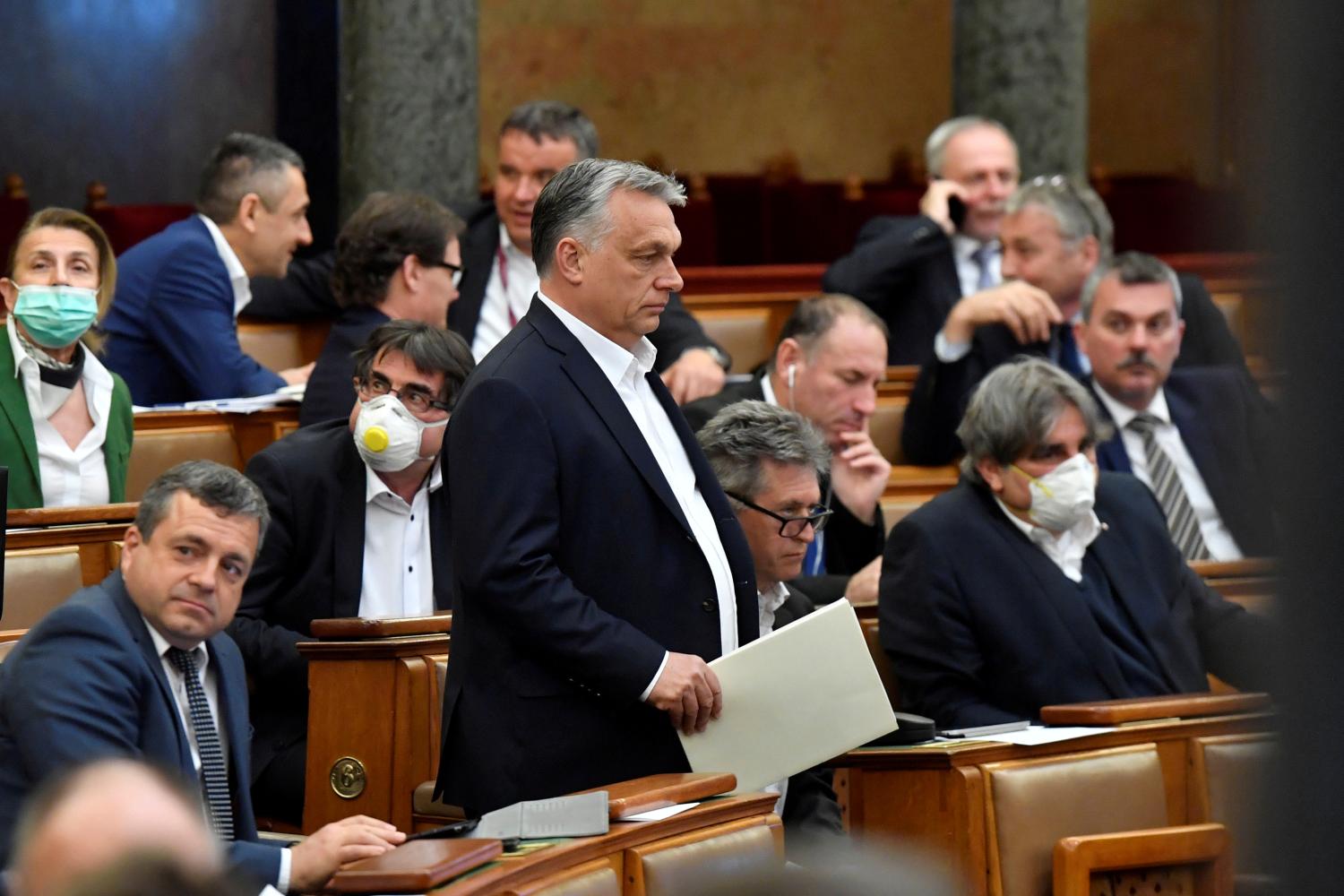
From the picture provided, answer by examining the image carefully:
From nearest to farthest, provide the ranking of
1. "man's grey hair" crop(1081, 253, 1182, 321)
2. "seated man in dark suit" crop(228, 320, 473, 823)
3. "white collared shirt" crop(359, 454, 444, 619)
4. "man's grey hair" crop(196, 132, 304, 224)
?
"seated man in dark suit" crop(228, 320, 473, 823) < "white collared shirt" crop(359, 454, 444, 619) < "man's grey hair" crop(1081, 253, 1182, 321) < "man's grey hair" crop(196, 132, 304, 224)

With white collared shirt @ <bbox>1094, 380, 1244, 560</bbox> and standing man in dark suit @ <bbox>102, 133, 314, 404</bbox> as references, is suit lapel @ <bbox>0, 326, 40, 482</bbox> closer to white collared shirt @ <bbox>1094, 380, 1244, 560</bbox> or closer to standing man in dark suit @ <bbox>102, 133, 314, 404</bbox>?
standing man in dark suit @ <bbox>102, 133, 314, 404</bbox>

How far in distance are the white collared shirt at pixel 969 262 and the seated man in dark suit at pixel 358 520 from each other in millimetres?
2182

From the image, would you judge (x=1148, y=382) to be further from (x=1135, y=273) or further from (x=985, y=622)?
(x=985, y=622)

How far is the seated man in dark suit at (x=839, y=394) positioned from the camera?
406 cm

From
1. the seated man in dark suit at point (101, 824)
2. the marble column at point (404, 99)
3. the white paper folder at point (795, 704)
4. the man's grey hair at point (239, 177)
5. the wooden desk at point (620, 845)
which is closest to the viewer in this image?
the seated man in dark suit at point (101, 824)

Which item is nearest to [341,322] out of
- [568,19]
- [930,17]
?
[568,19]

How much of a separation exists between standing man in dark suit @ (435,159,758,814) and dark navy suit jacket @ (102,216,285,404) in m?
2.10

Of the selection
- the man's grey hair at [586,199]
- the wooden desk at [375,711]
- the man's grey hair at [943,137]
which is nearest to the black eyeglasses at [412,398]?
the wooden desk at [375,711]

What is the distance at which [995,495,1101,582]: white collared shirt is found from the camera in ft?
11.7

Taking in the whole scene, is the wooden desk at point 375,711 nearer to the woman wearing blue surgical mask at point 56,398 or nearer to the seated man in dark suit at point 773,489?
the seated man in dark suit at point 773,489

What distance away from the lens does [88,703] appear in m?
2.42

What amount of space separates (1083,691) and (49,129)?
622cm

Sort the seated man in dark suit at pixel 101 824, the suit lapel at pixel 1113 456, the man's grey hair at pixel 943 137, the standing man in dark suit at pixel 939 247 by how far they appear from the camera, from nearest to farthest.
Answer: the seated man in dark suit at pixel 101 824 → the suit lapel at pixel 1113 456 → the standing man in dark suit at pixel 939 247 → the man's grey hair at pixel 943 137

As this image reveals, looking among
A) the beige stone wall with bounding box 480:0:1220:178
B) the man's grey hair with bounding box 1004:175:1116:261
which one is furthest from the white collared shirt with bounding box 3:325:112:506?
the beige stone wall with bounding box 480:0:1220:178
